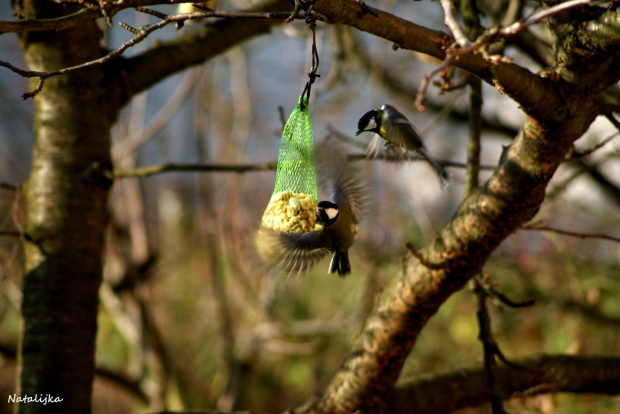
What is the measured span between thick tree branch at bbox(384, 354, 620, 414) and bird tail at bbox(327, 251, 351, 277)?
0.44 meters

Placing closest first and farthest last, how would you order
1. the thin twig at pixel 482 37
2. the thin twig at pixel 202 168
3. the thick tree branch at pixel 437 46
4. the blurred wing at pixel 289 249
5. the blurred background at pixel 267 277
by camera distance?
the thin twig at pixel 482 37 → the thick tree branch at pixel 437 46 → the blurred wing at pixel 289 249 → the thin twig at pixel 202 168 → the blurred background at pixel 267 277

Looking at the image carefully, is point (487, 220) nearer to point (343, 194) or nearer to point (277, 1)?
point (343, 194)

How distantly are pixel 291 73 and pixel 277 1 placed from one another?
2654mm

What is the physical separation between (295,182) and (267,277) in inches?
61.4

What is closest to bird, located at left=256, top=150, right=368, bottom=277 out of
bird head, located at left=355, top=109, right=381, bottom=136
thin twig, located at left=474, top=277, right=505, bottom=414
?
bird head, located at left=355, top=109, right=381, bottom=136

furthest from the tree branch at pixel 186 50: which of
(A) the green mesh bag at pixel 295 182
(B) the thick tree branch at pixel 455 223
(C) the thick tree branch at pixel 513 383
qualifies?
(C) the thick tree branch at pixel 513 383

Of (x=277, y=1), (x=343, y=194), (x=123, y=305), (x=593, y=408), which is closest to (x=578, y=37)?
(x=343, y=194)

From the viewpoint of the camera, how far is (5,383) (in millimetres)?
4844

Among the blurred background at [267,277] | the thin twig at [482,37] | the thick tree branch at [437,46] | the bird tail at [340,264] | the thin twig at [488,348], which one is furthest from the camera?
the blurred background at [267,277]

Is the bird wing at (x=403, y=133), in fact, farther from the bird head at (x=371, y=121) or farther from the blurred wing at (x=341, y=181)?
the blurred wing at (x=341, y=181)

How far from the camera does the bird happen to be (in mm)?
1570

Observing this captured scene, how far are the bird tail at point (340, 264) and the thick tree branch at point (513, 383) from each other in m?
0.44

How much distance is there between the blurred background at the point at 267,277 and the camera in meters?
3.60

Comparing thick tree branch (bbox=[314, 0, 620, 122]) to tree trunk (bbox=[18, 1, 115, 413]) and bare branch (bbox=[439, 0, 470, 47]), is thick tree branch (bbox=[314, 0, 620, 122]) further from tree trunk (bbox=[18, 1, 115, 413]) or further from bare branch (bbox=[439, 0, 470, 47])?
tree trunk (bbox=[18, 1, 115, 413])
